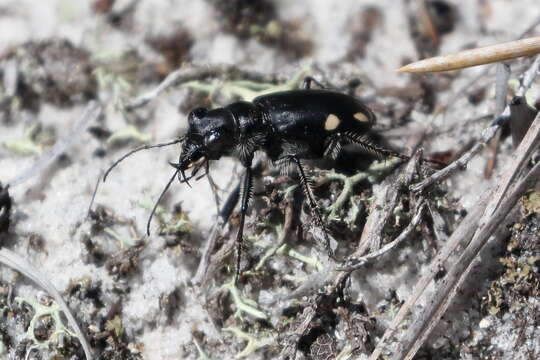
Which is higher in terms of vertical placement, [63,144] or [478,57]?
[63,144]

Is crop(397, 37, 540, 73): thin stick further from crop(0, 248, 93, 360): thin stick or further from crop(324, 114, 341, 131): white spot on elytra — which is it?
crop(0, 248, 93, 360): thin stick

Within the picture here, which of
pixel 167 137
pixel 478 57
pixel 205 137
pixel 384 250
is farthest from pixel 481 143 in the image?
pixel 167 137

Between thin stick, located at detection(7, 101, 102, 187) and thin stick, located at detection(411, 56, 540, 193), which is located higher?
thin stick, located at detection(7, 101, 102, 187)

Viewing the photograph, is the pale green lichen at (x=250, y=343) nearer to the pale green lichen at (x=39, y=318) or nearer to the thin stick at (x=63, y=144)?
the pale green lichen at (x=39, y=318)

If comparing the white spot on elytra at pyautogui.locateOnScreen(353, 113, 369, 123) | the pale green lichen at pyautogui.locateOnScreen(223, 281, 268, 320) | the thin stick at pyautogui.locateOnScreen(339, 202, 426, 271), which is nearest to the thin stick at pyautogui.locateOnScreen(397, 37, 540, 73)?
the white spot on elytra at pyautogui.locateOnScreen(353, 113, 369, 123)

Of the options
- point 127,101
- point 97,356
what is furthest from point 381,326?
point 127,101

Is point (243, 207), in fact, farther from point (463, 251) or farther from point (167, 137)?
point (463, 251)

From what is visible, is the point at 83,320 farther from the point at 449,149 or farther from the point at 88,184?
the point at 449,149
